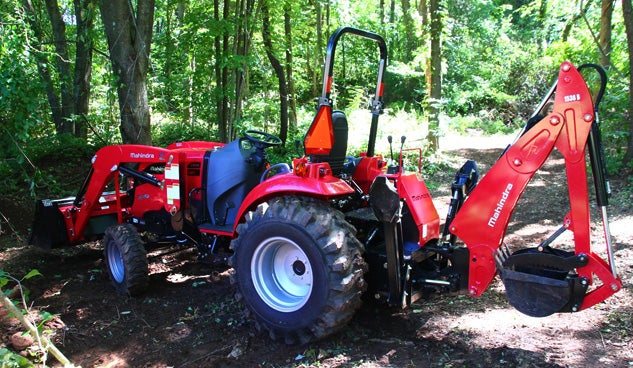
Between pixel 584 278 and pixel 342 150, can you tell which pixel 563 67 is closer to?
pixel 584 278

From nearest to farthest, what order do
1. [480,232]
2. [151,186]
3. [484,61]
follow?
[480,232] < [151,186] < [484,61]

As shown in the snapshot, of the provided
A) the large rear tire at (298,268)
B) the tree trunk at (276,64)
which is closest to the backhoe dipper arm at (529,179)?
the large rear tire at (298,268)

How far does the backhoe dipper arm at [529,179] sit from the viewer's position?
286cm

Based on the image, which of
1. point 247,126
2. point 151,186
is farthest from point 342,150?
point 247,126

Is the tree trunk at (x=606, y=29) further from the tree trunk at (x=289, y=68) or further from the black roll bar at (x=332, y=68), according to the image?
the black roll bar at (x=332, y=68)

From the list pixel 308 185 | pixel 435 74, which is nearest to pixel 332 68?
pixel 308 185

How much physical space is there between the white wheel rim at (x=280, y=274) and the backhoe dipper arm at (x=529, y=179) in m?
1.17

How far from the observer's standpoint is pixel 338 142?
3.94 meters

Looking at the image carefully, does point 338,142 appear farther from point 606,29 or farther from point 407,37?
point 407,37

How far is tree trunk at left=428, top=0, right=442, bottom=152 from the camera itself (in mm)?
10555

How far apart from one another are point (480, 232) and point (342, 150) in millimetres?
1330

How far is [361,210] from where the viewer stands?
400 centimetres

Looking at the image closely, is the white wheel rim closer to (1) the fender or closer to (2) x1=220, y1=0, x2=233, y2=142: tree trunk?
(1) the fender

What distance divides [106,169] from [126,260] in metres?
1.13
